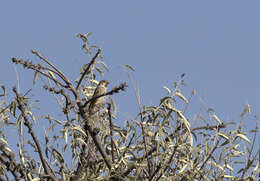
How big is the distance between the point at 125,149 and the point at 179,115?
0.20m

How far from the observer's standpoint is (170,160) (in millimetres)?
1925

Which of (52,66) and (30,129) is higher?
(52,66)

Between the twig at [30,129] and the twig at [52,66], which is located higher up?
the twig at [52,66]

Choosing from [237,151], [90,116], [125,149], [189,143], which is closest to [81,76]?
[90,116]

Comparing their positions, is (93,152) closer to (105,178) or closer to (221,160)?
(105,178)

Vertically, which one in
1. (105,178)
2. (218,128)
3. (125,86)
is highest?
(125,86)

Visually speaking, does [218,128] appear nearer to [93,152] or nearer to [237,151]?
[237,151]

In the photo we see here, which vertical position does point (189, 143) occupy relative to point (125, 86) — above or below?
below

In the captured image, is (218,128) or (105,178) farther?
(218,128)

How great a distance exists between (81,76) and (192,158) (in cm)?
45

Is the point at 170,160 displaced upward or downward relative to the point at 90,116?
downward

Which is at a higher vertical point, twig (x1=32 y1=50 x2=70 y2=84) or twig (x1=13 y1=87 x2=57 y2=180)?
twig (x1=32 y1=50 x2=70 y2=84)

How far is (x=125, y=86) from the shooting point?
188 centimetres

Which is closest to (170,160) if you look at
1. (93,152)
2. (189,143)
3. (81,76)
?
(189,143)
